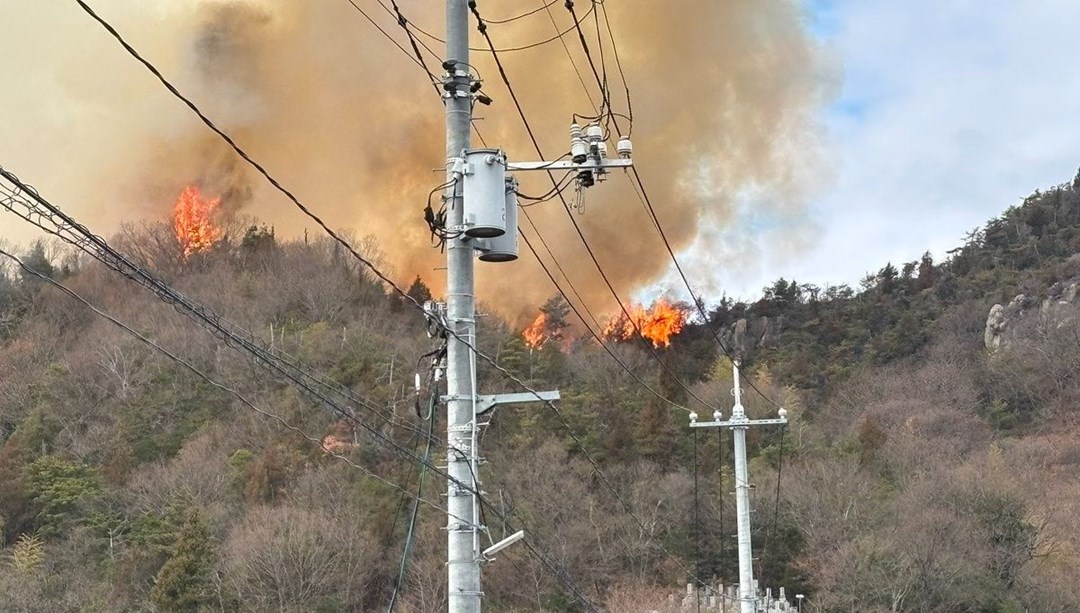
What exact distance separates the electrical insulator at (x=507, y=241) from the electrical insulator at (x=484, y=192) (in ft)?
0.46

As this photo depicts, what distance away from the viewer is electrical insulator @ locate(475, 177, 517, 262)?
9.15 m

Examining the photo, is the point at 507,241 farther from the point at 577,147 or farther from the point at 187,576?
the point at 187,576

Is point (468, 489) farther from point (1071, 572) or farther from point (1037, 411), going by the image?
point (1037, 411)

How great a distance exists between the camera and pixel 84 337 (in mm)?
64188

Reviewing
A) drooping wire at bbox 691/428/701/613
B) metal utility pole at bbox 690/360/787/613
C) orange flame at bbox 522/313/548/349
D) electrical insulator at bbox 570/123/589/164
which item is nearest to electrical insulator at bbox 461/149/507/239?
electrical insulator at bbox 570/123/589/164

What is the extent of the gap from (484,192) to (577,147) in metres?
1.21

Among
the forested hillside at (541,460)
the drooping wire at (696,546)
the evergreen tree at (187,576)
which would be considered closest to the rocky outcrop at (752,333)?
the forested hillside at (541,460)

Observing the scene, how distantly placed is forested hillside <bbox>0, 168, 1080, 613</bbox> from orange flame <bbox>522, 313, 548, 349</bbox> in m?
0.72

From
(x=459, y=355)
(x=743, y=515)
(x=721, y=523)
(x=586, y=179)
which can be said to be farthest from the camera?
(x=721, y=523)

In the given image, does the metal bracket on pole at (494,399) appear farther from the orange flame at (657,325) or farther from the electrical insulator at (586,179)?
the orange flame at (657,325)

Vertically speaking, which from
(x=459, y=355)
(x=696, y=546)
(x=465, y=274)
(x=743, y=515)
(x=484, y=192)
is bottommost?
(x=696, y=546)

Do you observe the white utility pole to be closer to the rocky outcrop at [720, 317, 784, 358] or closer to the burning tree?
the burning tree

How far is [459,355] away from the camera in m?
8.82

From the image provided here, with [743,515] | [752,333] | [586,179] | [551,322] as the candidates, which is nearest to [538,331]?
[551,322]
